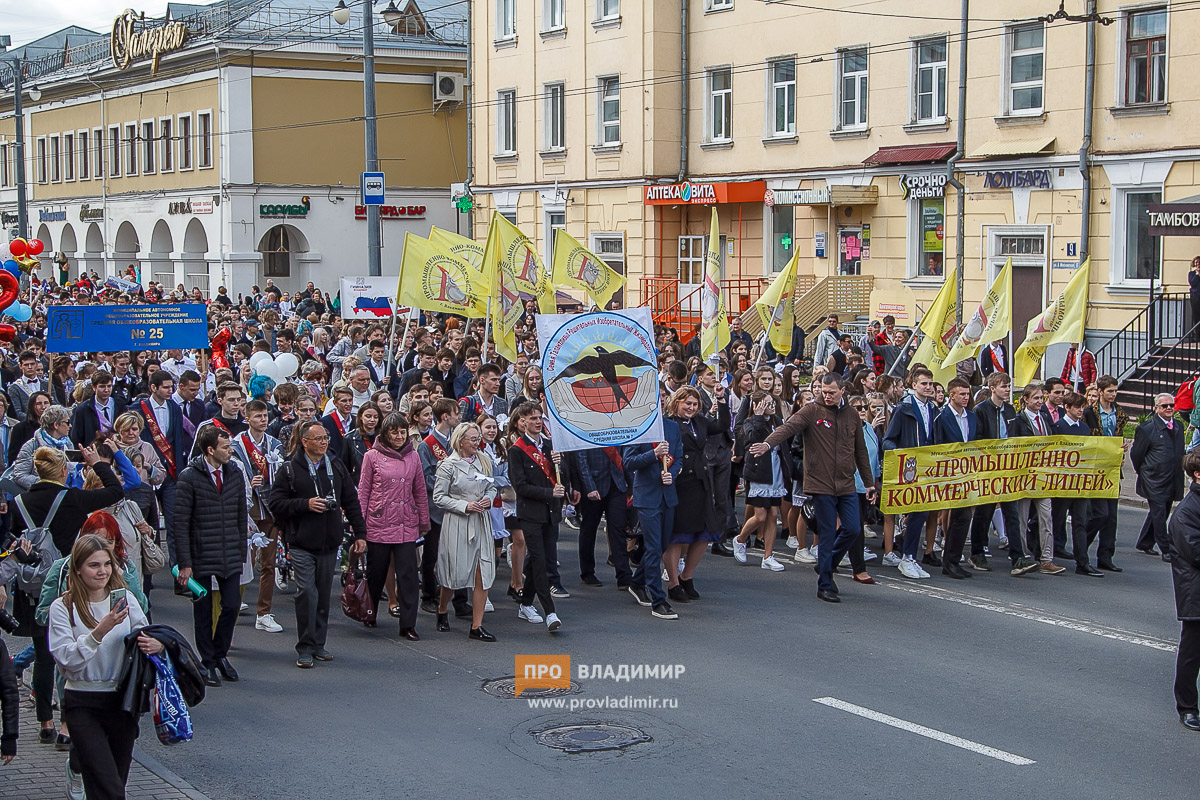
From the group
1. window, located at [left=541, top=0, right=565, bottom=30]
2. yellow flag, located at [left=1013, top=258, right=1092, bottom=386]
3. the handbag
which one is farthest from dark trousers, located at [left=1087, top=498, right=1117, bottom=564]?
window, located at [left=541, top=0, right=565, bottom=30]

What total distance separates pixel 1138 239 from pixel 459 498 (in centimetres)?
1830

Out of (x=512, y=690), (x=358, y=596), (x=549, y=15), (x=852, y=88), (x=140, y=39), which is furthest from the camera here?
(x=140, y=39)

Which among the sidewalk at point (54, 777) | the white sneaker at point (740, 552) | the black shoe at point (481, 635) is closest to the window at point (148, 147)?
the white sneaker at point (740, 552)

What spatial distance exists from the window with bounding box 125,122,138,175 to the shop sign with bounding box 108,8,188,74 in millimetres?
2181

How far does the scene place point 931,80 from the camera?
1123 inches

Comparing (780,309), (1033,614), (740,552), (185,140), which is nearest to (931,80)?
(780,309)

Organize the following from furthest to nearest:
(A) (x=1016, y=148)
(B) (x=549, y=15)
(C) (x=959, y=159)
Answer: (B) (x=549, y=15) < (C) (x=959, y=159) < (A) (x=1016, y=148)

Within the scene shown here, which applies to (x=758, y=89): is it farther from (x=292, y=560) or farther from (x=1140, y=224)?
(x=292, y=560)

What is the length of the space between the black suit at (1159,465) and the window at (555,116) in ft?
84.8

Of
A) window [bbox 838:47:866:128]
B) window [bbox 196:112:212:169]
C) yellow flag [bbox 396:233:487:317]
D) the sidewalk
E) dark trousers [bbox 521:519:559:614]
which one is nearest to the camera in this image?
the sidewalk

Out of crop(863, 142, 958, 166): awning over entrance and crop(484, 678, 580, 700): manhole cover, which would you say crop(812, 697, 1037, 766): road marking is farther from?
crop(863, 142, 958, 166): awning over entrance

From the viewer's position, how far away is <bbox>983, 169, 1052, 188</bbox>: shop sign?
26.0m

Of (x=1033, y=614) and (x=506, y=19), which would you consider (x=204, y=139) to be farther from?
(x=1033, y=614)

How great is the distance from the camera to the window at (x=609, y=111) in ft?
116
